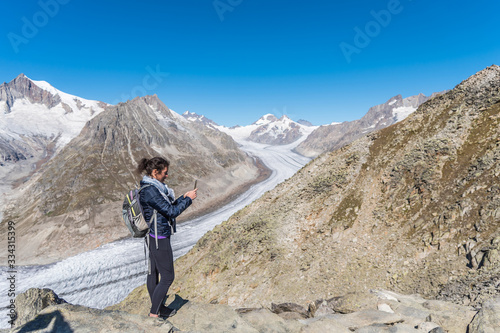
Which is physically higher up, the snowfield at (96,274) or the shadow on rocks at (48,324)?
the shadow on rocks at (48,324)

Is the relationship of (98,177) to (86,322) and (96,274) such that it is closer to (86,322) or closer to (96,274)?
(96,274)

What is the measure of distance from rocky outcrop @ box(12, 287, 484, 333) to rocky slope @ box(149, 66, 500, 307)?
111 inches

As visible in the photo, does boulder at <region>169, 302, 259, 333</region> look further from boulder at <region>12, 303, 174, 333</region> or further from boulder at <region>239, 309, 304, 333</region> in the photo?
boulder at <region>12, 303, 174, 333</region>

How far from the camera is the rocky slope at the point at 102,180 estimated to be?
5322 centimetres

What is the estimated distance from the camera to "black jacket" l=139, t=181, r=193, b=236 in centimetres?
543

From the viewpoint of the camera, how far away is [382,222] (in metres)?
17.6

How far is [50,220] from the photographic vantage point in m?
57.1

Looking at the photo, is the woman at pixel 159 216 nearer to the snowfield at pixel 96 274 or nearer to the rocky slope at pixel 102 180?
the snowfield at pixel 96 274

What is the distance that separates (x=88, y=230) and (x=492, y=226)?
66.4m

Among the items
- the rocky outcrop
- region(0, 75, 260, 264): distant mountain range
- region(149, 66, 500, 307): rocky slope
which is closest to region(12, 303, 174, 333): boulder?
the rocky outcrop

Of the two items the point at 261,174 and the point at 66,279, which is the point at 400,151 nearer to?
the point at 66,279

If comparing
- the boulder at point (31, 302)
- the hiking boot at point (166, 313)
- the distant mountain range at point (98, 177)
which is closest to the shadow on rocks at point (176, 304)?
the hiking boot at point (166, 313)

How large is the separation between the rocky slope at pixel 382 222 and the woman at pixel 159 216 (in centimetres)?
1080

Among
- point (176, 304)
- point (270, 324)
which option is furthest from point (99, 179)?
point (270, 324)
